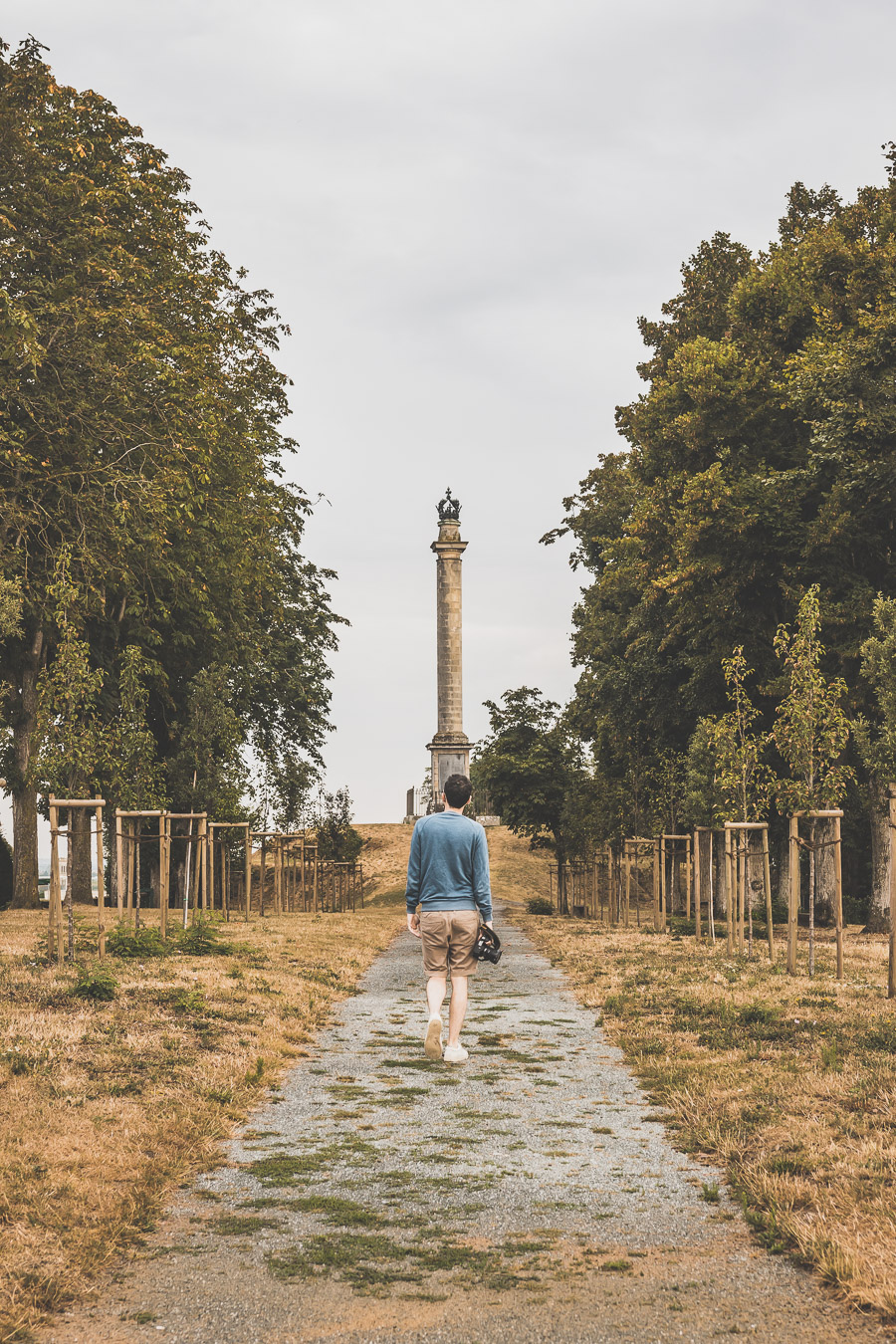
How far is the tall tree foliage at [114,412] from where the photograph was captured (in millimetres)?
23391

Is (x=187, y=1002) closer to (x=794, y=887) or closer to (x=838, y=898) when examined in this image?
(x=838, y=898)

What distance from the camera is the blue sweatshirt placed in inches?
354

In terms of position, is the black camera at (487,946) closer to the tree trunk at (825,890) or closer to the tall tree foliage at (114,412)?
the tall tree foliage at (114,412)

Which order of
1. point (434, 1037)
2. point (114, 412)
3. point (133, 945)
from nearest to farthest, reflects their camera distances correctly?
point (434, 1037)
point (133, 945)
point (114, 412)

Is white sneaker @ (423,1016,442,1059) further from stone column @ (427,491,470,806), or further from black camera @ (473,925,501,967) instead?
stone column @ (427,491,470,806)

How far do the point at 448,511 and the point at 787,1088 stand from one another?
4824cm

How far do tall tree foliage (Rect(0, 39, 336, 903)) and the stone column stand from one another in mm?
19992

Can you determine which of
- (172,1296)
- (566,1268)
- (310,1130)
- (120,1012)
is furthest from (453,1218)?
(120,1012)

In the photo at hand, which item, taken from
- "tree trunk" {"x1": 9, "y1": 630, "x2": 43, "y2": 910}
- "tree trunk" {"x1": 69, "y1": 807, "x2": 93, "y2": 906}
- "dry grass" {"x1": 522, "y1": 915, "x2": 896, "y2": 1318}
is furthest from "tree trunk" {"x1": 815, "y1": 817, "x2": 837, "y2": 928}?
"tree trunk" {"x1": 69, "y1": 807, "x2": 93, "y2": 906}

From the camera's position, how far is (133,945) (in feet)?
53.7

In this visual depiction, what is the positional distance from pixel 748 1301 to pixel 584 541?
37.1 meters

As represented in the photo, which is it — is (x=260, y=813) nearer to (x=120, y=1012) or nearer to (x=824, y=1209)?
(x=120, y=1012)

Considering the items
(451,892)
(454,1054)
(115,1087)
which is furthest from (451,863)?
(115,1087)

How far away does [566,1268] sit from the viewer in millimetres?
4895
